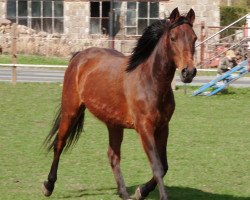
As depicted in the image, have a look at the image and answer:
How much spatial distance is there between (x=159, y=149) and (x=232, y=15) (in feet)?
131

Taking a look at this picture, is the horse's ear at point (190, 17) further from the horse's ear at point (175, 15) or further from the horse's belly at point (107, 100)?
the horse's belly at point (107, 100)

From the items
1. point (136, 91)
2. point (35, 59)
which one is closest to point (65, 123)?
point (136, 91)

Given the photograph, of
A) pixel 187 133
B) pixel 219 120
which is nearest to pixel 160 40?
pixel 187 133

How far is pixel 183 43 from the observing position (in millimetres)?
7371

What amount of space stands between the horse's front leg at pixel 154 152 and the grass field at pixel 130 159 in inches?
22.2

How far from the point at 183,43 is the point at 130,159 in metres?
3.91

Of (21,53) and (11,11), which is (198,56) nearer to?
(21,53)

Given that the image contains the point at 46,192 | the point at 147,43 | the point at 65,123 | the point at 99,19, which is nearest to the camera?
the point at 147,43

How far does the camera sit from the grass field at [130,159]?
356 inches

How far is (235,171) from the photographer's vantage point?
33.3 ft

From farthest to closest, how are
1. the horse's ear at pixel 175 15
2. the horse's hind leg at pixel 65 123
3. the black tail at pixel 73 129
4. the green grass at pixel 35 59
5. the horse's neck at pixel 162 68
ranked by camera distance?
the green grass at pixel 35 59 < the black tail at pixel 73 129 < the horse's hind leg at pixel 65 123 < the horse's neck at pixel 162 68 < the horse's ear at pixel 175 15

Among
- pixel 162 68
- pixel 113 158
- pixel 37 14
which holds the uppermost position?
pixel 37 14

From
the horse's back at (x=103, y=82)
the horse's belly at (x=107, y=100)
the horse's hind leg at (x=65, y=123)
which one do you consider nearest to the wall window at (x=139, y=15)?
the horse's back at (x=103, y=82)

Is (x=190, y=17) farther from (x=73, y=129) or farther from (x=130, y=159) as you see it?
(x=130, y=159)
